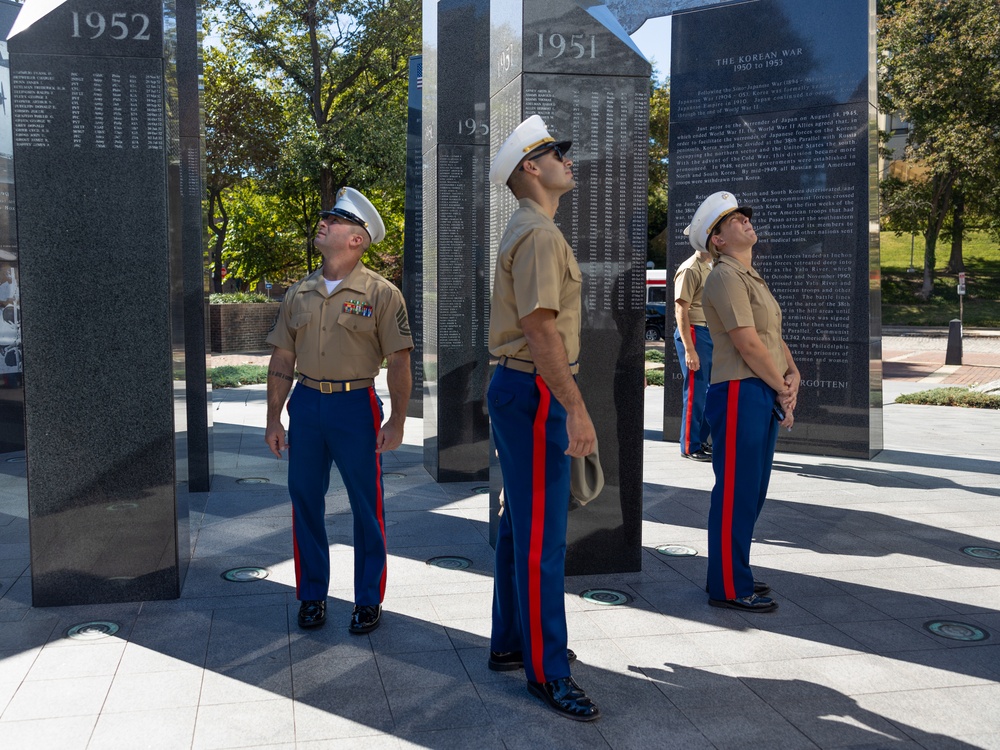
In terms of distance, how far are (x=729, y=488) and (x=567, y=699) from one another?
1.58 meters

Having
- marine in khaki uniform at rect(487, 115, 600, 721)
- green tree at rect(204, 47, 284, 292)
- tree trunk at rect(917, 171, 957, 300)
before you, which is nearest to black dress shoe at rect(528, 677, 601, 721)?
marine in khaki uniform at rect(487, 115, 600, 721)

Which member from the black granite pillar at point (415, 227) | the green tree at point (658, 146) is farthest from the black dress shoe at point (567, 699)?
the green tree at point (658, 146)

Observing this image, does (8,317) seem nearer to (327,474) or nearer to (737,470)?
(327,474)

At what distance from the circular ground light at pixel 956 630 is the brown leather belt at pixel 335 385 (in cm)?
277

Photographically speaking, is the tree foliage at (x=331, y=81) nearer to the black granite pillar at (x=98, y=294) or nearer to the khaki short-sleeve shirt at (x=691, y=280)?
the khaki short-sleeve shirt at (x=691, y=280)

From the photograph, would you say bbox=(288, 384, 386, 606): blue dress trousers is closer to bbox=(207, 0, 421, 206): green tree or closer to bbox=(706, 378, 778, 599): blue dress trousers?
bbox=(706, 378, 778, 599): blue dress trousers

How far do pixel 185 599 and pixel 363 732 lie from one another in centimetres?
180

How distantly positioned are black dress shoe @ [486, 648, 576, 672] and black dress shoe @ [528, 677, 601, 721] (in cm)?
27

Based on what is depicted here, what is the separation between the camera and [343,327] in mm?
4234

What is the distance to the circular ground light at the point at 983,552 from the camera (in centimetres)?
557

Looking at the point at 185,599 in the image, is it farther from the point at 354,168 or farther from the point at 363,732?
the point at 354,168

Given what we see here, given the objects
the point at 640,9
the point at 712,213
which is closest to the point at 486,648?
the point at 712,213

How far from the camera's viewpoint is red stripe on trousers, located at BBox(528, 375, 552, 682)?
3489 mm

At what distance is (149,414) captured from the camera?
4672mm
